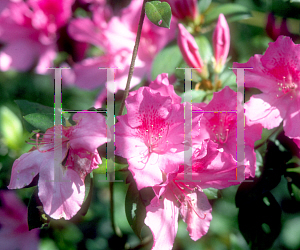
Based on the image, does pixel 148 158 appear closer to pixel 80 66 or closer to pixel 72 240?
pixel 80 66

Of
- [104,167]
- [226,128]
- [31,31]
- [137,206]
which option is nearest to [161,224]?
[137,206]

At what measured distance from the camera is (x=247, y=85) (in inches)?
36.8

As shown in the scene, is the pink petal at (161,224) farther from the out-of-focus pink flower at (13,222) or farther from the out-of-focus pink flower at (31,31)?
the out-of-focus pink flower at (31,31)

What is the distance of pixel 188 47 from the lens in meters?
1.01

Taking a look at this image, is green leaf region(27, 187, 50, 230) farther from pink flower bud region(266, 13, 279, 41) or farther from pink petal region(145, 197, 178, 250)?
pink flower bud region(266, 13, 279, 41)

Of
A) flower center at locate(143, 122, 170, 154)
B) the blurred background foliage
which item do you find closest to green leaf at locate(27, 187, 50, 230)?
the blurred background foliage

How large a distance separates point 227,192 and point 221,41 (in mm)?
622

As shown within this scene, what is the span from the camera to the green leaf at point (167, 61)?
1.12m

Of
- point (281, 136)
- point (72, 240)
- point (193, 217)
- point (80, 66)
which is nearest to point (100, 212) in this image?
point (72, 240)

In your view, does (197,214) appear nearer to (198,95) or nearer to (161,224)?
(161,224)

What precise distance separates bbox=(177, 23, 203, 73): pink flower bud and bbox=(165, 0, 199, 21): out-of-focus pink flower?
0.71 feet

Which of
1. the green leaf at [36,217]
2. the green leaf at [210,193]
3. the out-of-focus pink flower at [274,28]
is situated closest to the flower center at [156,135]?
the green leaf at [210,193]

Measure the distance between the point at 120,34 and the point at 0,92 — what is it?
76 cm

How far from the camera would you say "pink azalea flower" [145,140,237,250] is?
2.63ft
